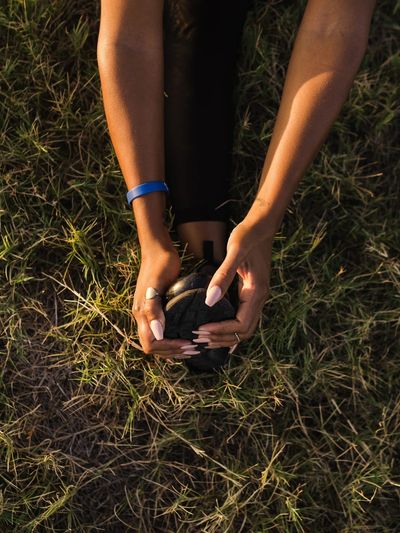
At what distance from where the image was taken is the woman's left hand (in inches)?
52.7

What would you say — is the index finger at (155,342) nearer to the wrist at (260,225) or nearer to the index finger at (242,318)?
the index finger at (242,318)

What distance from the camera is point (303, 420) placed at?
5.37ft

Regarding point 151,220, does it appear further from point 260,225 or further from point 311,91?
point 311,91

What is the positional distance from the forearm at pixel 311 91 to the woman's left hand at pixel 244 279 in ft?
0.14

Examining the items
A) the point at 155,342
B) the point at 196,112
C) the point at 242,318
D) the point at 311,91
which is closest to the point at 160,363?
the point at 155,342

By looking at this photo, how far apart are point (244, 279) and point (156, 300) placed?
22 centimetres

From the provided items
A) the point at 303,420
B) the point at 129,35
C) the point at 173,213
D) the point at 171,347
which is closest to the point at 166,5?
the point at 129,35

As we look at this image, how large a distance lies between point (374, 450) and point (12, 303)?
1.08 m

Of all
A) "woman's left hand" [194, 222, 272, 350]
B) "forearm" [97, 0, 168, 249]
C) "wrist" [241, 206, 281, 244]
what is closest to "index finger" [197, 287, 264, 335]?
"woman's left hand" [194, 222, 272, 350]

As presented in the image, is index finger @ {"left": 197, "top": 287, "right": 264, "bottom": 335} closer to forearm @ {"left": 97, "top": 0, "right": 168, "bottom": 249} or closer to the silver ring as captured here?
the silver ring

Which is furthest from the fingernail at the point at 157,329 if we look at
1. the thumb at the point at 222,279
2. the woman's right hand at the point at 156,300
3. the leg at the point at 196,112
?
the leg at the point at 196,112

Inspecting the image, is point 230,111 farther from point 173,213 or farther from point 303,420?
point 303,420

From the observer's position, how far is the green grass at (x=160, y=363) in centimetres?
158

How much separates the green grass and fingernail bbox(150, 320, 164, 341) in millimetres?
227
